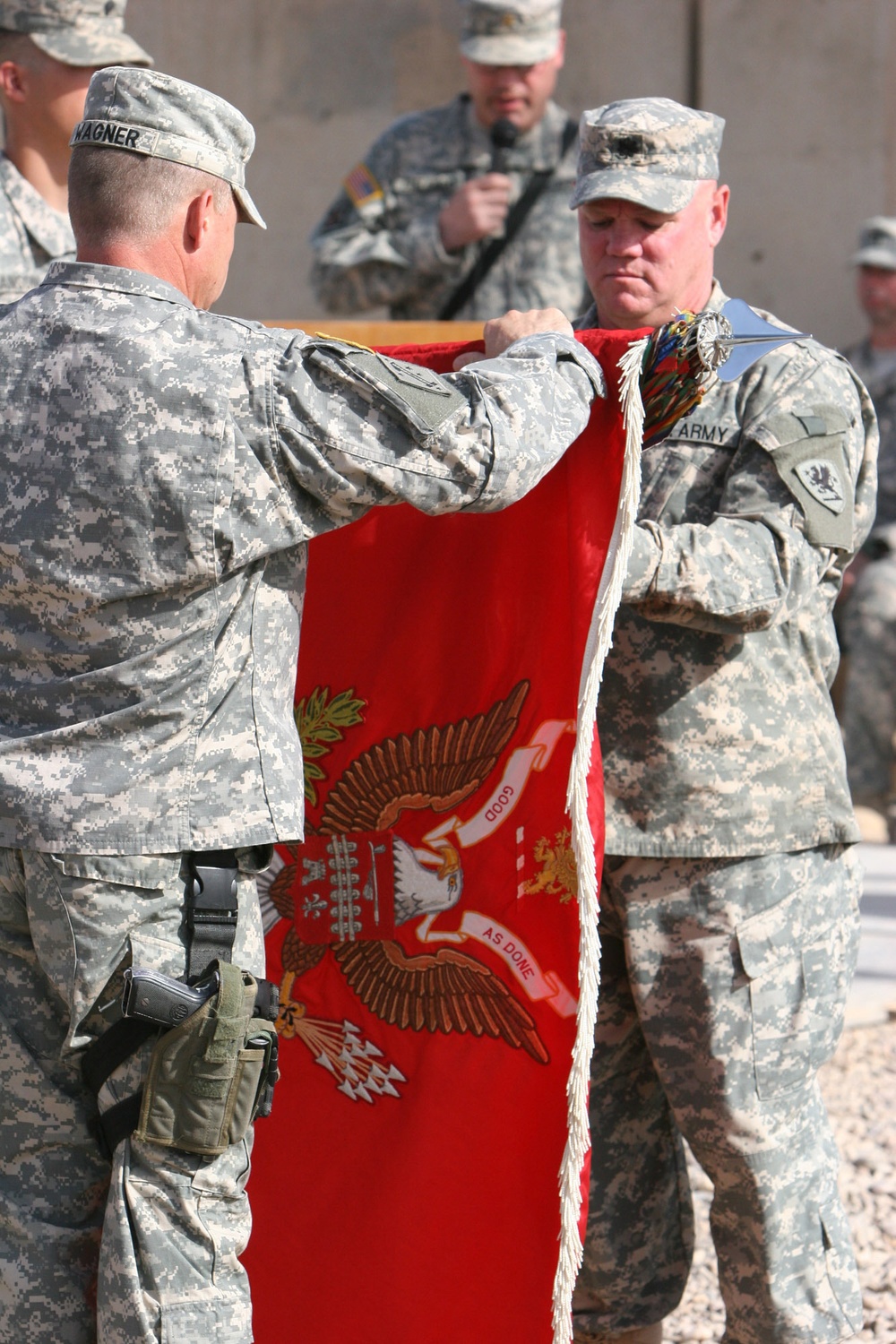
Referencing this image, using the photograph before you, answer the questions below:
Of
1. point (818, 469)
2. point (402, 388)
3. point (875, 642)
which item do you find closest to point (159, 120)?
point (402, 388)

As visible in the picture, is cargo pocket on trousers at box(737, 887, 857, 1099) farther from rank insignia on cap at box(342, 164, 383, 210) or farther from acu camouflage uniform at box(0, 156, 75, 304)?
rank insignia on cap at box(342, 164, 383, 210)

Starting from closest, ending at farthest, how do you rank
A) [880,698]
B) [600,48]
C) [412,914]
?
[412,914], [880,698], [600,48]

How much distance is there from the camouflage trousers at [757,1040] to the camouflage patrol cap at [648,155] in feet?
3.93

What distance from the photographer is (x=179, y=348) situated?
2.22 metres

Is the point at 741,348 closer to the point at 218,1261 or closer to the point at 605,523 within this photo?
the point at 605,523

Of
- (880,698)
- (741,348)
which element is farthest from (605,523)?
(880,698)

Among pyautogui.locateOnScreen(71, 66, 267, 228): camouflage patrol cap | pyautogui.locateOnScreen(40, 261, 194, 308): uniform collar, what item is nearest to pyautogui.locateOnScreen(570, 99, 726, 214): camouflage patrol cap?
pyautogui.locateOnScreen(71, 66, 267, 228): camouflage patrol cap

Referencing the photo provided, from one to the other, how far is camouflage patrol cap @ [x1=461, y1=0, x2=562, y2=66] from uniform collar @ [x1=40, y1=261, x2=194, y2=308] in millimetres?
3153

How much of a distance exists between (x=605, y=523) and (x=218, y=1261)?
125 centimetres

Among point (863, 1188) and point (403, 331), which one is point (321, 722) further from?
point (863, 1188)

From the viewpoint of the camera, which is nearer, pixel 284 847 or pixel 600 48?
pixel 284 847

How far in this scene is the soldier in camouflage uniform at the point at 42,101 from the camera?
13.1 feet

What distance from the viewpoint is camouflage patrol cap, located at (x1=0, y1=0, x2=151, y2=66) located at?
3977mm

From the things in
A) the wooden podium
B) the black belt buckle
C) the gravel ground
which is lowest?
the gravel ground
